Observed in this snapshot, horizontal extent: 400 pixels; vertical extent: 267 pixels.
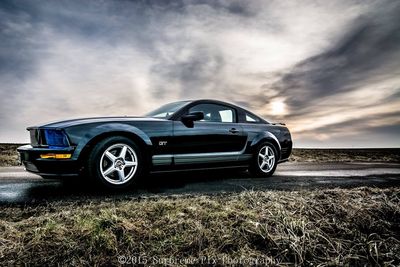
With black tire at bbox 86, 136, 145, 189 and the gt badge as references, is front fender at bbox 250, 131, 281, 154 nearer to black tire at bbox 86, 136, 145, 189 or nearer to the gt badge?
the gt badge

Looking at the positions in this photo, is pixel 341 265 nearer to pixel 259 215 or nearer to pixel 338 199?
pixel 259 215

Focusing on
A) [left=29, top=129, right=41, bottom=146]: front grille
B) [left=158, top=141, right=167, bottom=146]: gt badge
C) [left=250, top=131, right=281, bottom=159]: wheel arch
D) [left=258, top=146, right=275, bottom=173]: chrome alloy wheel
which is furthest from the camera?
[left=258, top=146, right=275, bottom=173]: chrome alloy wheel

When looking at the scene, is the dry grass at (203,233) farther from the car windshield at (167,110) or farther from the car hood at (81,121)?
the car windshield at (167,110)

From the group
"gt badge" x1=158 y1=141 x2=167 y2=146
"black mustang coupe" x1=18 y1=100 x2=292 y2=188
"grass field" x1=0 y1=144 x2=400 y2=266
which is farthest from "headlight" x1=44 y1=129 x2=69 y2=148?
"gt badge" x1=158 y1=141 x2=167 y2=146

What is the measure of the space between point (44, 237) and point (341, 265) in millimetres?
2045

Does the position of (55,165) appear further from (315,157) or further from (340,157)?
(340,157)

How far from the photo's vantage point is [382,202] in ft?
10.6

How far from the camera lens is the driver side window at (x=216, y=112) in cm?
516

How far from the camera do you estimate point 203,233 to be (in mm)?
2264

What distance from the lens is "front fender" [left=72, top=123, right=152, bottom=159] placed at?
12.4 feet

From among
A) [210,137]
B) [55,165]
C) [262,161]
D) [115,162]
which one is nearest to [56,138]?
[55,165]

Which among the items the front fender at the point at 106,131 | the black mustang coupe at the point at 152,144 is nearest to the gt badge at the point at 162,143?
the black mustang coupe at the point at 152,144

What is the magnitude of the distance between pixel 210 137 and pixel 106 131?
1.74 m

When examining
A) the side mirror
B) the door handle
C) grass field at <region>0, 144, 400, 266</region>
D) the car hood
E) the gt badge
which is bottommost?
grass field at <region>0, 144, 400, 266</region>
